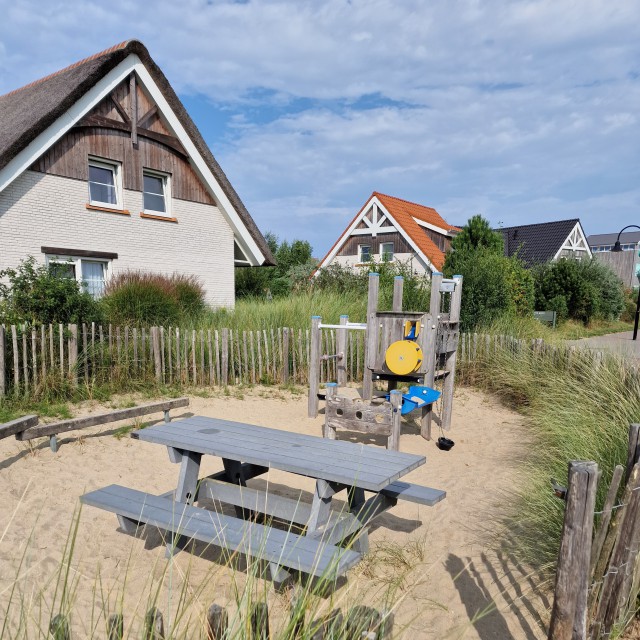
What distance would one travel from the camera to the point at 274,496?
3.51m

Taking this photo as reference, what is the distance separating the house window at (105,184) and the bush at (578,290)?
16395mm

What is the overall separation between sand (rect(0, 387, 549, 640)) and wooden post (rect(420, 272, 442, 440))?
0.25 m

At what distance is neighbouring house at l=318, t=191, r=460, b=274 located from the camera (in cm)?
2327

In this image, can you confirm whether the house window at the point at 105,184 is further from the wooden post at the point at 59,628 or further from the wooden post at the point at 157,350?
the wooden post at the point at 59,628

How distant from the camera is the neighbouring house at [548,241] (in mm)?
29578

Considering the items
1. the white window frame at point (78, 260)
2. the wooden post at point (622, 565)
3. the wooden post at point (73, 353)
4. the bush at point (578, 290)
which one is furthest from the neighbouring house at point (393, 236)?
the wooden post at point (622, 565)

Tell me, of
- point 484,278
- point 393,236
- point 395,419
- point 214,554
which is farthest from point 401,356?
point 393,236

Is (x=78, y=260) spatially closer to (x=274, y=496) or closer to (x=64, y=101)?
(x=64, y=101)

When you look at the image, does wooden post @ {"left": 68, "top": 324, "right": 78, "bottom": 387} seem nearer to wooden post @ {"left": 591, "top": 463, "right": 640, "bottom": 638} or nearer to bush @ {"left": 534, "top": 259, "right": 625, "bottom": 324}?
wooden post @ {"left": 591, "top": 463, "right": 640, "bottom": 638}

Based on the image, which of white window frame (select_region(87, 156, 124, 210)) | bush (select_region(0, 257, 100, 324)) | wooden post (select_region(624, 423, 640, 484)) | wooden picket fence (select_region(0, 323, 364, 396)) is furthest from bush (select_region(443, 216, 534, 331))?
wooden post (select_region(624, 423, 640, 484))

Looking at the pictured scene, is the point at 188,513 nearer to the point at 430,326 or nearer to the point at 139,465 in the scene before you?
the point at 139,465

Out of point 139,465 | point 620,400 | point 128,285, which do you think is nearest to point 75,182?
point 128,285

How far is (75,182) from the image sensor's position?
1109 cm

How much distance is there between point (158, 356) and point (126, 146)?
20.5 ft
